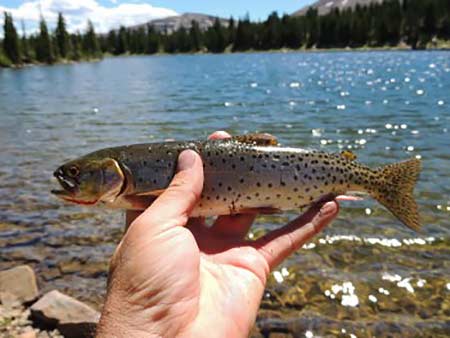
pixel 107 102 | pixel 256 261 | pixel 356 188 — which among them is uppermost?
pixel 356 188

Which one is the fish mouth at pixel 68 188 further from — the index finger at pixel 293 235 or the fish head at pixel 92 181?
the index finger at pixel 293 235

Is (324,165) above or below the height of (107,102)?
above

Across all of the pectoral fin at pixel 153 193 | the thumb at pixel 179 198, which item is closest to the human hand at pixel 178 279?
the thumb at pixel 179 198

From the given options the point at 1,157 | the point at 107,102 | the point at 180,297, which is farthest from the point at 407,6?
the point at 180,297

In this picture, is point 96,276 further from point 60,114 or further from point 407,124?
point 60,114

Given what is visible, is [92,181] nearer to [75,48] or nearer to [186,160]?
[186,160]

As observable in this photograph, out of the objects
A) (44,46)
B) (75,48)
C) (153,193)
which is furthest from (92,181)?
(75,48)
